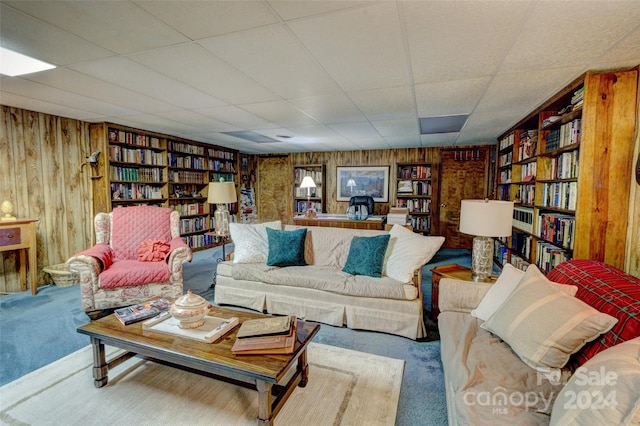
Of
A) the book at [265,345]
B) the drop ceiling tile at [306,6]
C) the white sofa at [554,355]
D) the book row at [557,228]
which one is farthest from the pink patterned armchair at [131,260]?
the book row at [557,228]

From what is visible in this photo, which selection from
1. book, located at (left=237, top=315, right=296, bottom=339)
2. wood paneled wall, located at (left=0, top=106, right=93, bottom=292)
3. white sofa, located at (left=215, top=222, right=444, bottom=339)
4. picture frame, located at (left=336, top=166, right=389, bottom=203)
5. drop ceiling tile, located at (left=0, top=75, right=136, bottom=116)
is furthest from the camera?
picture frame, located at (left=336, top=166, right=389, bottom=203)

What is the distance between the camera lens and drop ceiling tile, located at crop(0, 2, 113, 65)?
1622mm

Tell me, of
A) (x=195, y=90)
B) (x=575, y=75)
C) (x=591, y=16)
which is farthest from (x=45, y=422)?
(x=575, y=75)

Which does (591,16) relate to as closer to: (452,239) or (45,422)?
(45,422)

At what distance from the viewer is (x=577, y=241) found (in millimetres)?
2406

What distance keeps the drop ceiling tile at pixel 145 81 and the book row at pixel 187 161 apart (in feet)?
7.93

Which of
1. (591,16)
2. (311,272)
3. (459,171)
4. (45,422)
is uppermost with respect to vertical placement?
(591,16)

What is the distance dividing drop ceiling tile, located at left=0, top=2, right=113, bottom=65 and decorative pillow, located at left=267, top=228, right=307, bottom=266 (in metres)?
1.98

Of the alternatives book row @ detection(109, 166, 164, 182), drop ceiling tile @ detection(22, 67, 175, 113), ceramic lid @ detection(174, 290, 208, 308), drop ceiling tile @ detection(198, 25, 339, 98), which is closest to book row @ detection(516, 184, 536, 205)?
drop ceiling tile @ detection(198, 25, 339, 98)

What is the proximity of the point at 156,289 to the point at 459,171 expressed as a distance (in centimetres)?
568

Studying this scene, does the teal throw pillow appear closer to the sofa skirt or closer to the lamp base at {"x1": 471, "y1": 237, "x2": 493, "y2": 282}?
the sofa skirt

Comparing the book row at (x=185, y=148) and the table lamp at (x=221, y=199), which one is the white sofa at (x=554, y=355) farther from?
the book row at (x=185, y=148)

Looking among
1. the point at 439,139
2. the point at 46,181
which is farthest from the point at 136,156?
the point at 439,139

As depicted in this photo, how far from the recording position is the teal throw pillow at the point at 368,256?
2.68 metres
